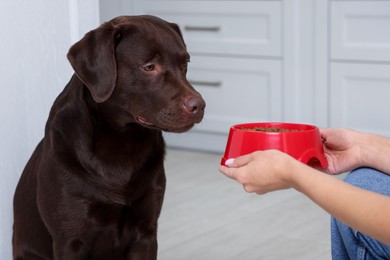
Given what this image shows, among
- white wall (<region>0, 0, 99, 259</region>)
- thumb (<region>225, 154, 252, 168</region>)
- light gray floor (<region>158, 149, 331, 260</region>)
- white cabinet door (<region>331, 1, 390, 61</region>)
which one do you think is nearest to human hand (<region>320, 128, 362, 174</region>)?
thumb (<region>225, 154, 252, 168</region>)

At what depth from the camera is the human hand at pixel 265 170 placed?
1542 mm

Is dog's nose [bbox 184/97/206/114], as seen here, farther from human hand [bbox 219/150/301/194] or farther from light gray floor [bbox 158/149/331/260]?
light gray floor [bbox 158/149/331/260]

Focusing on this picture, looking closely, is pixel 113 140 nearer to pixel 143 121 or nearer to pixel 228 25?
pixel 143 121

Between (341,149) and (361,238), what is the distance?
265 mm

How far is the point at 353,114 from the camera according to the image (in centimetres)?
344

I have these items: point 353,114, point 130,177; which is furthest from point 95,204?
point 353,114

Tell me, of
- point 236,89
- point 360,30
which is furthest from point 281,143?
point 236,89

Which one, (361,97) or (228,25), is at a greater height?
(228,25)

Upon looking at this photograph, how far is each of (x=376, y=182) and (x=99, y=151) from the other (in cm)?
62

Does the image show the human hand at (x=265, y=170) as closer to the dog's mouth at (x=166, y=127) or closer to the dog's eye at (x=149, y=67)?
the dog's mouth at (x=166, y=127)

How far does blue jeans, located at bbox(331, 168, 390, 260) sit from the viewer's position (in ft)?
5.55

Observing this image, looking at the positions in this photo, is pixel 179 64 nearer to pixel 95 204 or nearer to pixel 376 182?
pixel 95 204

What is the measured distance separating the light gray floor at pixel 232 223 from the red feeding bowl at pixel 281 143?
83 centimetres

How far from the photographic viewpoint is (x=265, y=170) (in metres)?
1.56
